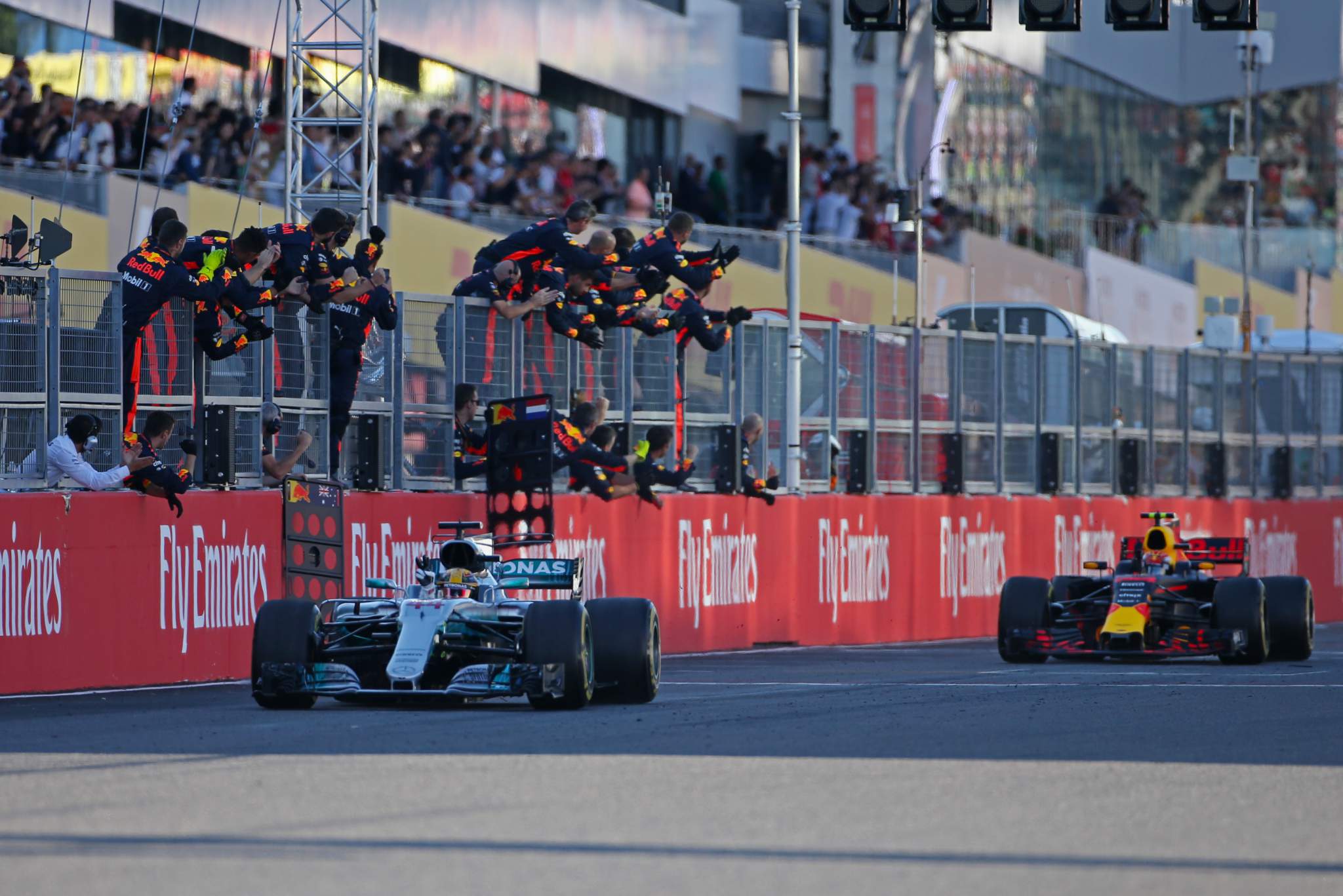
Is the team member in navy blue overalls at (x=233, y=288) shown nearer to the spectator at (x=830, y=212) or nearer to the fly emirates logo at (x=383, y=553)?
the fly emirates logo at (x=383, y=553)

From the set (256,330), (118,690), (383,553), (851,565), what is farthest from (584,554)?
(118,690)

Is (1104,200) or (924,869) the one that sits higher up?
(1104,200)

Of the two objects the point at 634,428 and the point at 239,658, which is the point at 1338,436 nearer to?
the point at 634,428

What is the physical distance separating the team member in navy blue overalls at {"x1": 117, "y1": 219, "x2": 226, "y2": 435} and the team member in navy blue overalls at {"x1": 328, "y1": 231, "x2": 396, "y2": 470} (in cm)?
150

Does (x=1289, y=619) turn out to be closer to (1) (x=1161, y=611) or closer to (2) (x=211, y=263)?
(1) (x=1161, y=611)

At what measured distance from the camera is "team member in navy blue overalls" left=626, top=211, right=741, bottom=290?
772 inches

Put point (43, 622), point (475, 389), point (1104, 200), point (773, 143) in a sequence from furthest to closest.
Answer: point (1104, 200), point (773, 143), point (475, 389), point (43, 622)

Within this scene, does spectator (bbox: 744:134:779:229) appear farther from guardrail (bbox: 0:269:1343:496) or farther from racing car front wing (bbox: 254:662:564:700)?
racing car front wing (bbox: 254:662:564:700)

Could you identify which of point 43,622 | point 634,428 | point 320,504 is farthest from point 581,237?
point 43,622

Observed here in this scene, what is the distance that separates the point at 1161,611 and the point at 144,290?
7.67 meters

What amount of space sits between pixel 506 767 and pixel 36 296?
6554 millimetres

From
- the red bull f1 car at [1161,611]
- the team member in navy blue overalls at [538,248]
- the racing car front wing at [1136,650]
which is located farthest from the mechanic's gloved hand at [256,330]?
the racing car front wing at [1136,650]

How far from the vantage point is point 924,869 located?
739 cm

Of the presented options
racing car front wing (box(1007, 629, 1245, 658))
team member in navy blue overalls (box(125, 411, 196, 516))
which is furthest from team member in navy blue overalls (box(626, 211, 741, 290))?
team member in navy blue overalls (box(125, 411, 196, 516))
